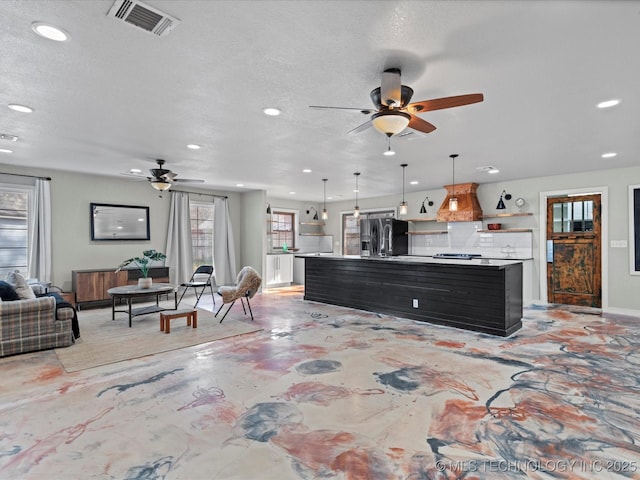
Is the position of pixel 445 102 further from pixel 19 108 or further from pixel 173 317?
pixel 173 317

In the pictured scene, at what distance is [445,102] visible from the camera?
2.46 meters

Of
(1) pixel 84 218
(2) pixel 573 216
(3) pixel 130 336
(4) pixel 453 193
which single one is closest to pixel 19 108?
(3) pixel 130 336

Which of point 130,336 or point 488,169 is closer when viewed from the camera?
point 130,336

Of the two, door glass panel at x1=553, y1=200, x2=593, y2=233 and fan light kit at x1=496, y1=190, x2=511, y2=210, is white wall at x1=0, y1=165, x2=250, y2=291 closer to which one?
fan light kit at x1=496, y1=190, x2=511, y2=210

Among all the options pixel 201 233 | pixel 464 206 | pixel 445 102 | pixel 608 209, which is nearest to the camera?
pixel 445 102

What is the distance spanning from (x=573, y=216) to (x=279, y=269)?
6748 millimetres

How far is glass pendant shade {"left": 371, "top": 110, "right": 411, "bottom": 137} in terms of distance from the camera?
2566 millimetres

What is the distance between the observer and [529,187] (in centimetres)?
691

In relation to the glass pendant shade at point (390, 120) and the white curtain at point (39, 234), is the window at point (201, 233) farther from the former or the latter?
the glass pendant shade at point (390, 120)

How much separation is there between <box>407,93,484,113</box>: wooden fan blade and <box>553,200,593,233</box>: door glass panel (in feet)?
18.2

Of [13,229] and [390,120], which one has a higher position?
[390,120]

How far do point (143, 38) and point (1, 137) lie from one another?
3.48m

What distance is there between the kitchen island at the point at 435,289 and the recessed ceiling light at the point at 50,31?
477cm

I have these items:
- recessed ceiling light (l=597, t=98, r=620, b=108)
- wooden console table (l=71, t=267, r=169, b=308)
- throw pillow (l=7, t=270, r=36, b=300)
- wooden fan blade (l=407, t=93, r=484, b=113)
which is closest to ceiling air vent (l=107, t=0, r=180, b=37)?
wooden fan blade (l=407, t=93, r=484, b=113)
